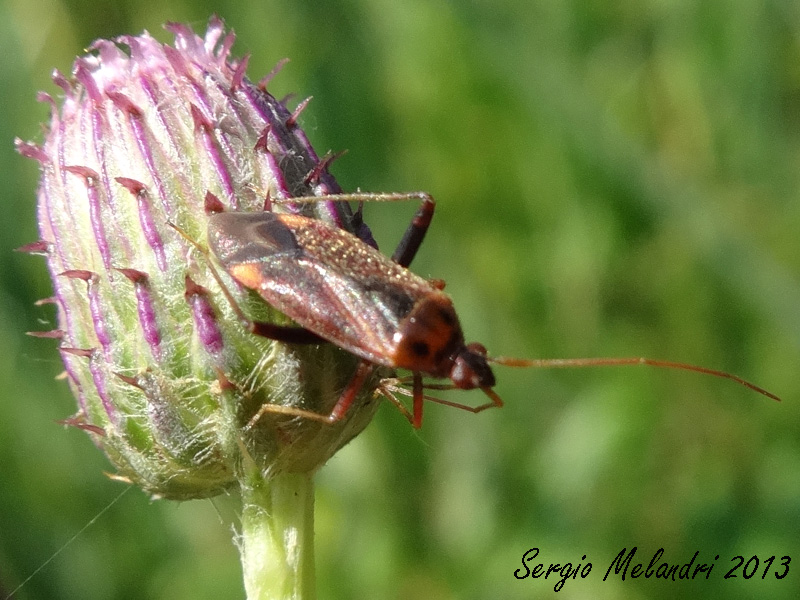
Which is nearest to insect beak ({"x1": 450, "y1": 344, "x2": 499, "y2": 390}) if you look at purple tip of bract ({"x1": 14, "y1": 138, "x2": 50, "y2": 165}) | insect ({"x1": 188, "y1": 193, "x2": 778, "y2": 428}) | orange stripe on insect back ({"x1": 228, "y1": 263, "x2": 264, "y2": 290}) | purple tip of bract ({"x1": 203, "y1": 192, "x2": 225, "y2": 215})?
insect ({"x1": 188, "y1": 193, "x2": 778, "y2": 428})

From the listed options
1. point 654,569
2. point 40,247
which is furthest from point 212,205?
point 654,569

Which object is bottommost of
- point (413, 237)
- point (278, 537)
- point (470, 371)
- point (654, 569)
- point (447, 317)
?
point (654, 569)

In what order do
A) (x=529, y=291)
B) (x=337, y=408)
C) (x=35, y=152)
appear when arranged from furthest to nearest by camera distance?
(x=529, y=291) → (x=35, y=152) → (x=337, y=408)

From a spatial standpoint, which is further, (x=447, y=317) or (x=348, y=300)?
(x=447, y=317)

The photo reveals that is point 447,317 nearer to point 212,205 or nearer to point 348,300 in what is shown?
point 348,300

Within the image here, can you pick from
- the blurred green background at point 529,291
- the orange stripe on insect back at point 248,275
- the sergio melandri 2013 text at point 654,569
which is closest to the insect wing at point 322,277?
the orange stripe on insect back at point 248,275

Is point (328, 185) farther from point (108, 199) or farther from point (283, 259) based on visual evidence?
point (108, 199)

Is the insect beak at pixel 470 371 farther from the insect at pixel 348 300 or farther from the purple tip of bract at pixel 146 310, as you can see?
the purple tip of bract at pixel 146 310
